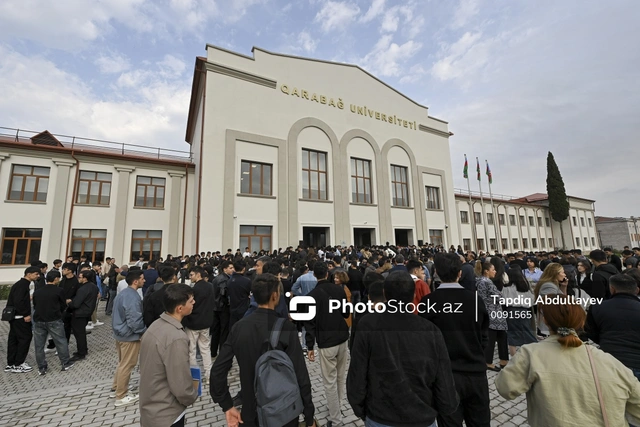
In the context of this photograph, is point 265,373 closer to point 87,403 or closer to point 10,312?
point 87,403

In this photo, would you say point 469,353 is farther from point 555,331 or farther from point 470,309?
point 555,331

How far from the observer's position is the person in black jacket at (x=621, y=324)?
259 cm

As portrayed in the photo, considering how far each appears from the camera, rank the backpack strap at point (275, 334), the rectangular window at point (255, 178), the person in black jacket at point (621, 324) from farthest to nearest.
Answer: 1. the rectangular window at point (255, 178)
2. the person in black jacket at point (621, 324)
3. the backpack strap at point (275, 334)

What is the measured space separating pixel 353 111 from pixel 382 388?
2201cm

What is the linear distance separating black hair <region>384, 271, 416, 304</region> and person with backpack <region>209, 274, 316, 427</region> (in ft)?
2.76

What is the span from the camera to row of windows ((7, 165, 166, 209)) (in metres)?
14.3

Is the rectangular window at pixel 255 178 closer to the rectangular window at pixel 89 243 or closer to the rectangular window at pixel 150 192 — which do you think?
the rectangular window at pixel 150 192

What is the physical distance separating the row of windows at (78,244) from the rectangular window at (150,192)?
1.74 m

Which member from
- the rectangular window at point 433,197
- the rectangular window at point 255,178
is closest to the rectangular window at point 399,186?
the rectangular window at point 433,197

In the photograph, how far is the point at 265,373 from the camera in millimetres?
1918

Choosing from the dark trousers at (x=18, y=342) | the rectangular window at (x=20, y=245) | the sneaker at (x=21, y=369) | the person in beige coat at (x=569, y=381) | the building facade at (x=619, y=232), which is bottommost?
the sneaker at (x=21, y=369)

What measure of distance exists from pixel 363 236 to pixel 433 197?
8378mm

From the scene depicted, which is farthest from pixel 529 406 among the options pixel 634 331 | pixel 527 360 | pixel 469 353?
pixel 634 331

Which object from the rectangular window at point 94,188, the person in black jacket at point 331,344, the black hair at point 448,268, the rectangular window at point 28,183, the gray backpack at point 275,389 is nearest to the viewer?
the gray backpack at point 275,389
